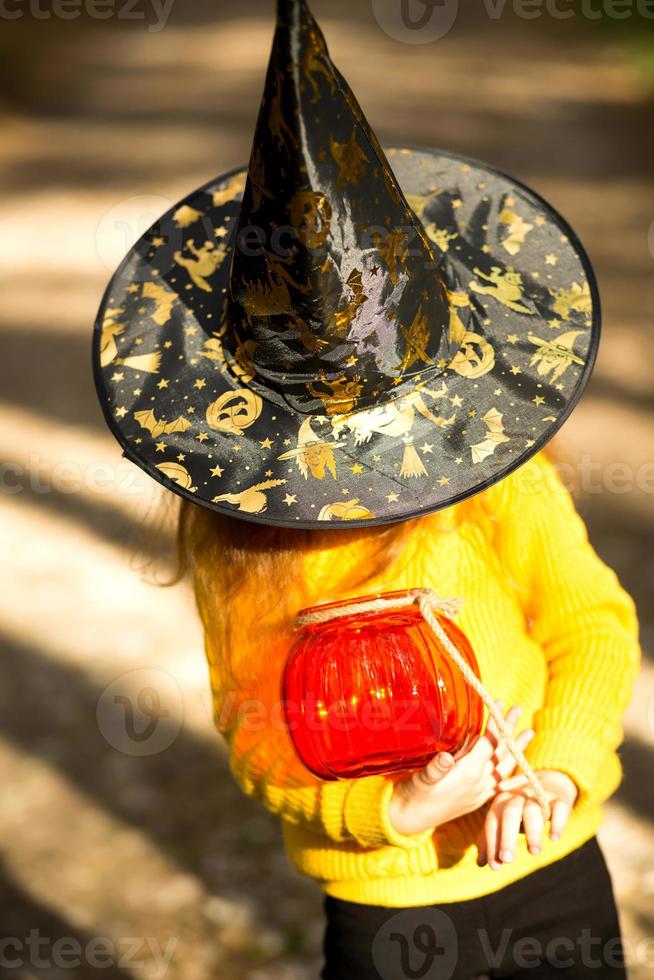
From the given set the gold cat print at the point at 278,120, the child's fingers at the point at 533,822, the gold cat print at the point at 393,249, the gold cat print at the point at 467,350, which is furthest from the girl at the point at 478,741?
the gold cat print at the point at 278,120

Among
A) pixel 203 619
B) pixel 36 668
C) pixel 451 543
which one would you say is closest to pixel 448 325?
pixel 451 543

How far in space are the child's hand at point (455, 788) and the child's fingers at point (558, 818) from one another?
2.8 inches

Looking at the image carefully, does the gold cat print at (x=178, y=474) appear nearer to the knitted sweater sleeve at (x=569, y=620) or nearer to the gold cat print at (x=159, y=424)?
the gold cat print at (x=159, y=424)

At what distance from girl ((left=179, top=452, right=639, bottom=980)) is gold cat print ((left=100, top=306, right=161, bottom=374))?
0.23 m

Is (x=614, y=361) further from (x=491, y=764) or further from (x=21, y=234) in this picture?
(x=21, y=234)

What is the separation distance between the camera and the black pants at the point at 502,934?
1282 mm

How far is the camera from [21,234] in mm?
3955

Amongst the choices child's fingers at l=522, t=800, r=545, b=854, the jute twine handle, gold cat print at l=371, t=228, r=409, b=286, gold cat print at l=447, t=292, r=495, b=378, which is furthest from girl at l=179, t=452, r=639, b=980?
gold cat print at l=371, t=228, r=409, b=286

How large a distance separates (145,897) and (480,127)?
3.27m

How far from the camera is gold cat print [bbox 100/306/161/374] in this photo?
3.71 ft

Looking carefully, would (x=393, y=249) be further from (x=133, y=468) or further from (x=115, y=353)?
(x=133, y=468)

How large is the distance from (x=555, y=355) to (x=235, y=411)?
1.21 ft

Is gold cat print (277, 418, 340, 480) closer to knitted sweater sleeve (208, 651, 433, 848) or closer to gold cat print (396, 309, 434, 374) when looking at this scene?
gold cat print (396, 309, 434, 374)

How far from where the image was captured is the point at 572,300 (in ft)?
3.71
